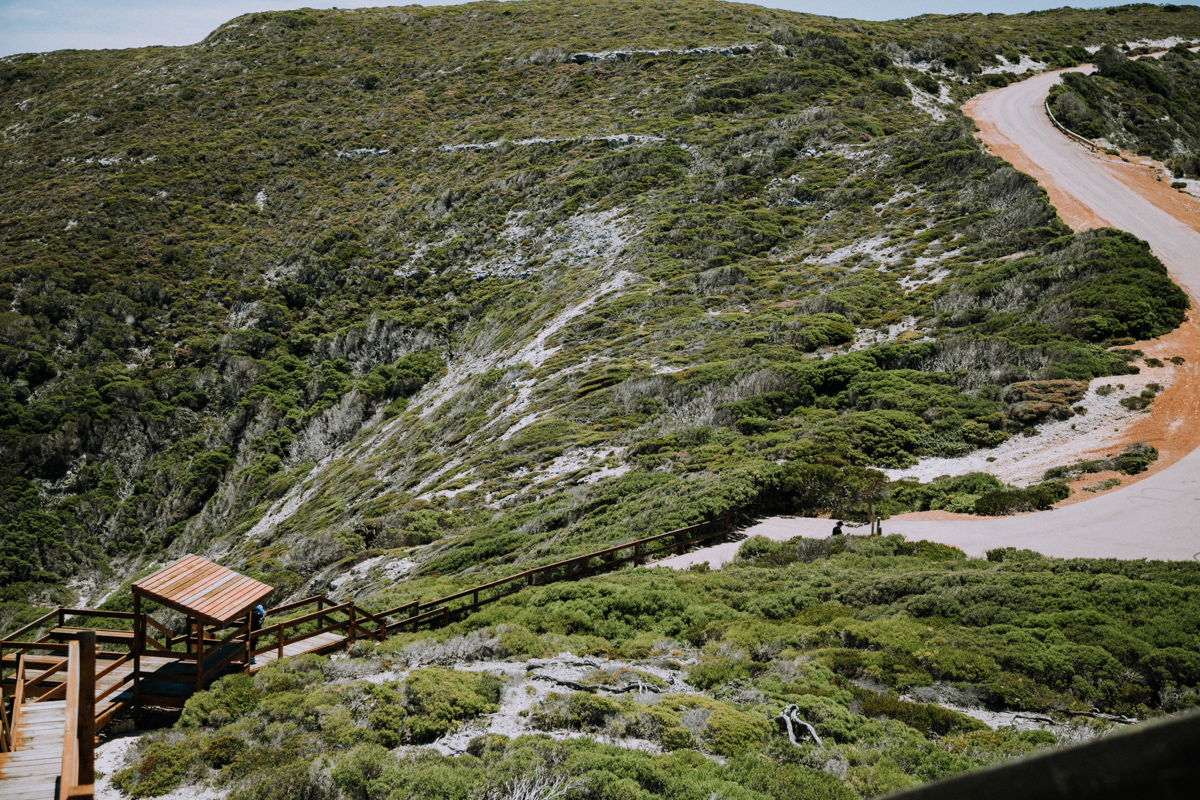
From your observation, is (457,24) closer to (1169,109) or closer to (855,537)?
(1169,109)

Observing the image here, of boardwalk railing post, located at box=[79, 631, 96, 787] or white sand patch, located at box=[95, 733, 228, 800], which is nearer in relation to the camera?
boardwalk railing post, located at box=[79, 631, 96, 787]

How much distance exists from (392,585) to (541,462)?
6.45 m

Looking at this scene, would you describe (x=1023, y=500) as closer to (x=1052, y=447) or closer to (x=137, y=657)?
(x=1052, y=447)

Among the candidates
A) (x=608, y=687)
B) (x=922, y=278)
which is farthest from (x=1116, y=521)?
(x=922, y=278)

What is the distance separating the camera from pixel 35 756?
6754 millimetres

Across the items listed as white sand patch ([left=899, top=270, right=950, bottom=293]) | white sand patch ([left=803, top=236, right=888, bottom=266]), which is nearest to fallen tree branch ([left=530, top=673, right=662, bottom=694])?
white sand patch ([left=899, top=270, right=950, bottom=293])

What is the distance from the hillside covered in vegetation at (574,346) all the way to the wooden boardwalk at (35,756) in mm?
1353

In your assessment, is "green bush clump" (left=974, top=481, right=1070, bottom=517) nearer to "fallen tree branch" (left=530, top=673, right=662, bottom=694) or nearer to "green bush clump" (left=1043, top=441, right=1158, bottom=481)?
"green bush clump" (left=1043, top=441, right=1158, bottom=481)

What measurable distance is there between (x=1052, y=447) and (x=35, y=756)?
858 inches

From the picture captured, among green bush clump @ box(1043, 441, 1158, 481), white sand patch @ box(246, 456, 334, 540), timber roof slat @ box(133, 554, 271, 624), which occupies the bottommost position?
white sand patch @ box(246, 456, 334, 540)

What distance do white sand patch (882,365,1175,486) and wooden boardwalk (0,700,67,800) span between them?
18.2m

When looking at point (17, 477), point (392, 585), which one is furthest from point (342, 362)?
point (392, 585)

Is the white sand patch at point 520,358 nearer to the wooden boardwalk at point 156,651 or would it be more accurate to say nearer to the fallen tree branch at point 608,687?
the wooden boardwalk at point 156,651

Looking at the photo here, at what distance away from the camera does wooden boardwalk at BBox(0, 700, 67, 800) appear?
6.13 meters
